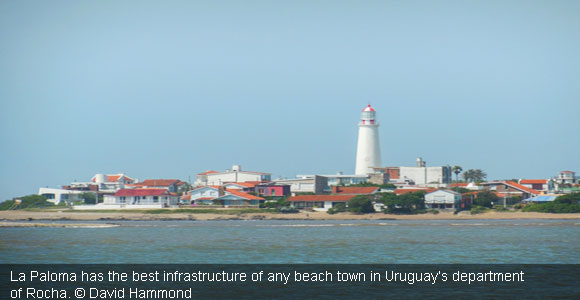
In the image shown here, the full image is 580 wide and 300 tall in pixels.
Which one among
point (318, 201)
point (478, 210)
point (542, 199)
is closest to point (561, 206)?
point (542, 199)

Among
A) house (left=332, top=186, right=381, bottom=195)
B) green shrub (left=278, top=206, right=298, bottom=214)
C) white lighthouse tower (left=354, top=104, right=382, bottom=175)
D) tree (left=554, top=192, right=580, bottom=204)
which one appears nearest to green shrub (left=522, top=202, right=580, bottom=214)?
tree (left=554, top=192, right=580, bottom=204)

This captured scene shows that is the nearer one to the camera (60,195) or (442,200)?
(442,200)

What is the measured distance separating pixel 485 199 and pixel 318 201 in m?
20.3

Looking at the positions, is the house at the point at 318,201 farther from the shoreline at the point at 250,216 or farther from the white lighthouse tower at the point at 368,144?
the white lighthouse tower at the point at 368,144

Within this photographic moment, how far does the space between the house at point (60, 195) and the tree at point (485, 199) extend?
187ft

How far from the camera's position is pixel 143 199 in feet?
301

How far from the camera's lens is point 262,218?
264 feet

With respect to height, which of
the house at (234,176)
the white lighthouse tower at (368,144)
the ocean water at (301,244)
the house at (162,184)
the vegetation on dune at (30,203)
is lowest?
the ocean water at (301,244)

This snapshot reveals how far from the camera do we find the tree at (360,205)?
80750mm

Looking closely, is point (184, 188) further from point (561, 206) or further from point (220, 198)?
point (561, 206)

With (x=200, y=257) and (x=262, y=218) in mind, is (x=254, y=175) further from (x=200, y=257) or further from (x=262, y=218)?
(x=200, y=257)

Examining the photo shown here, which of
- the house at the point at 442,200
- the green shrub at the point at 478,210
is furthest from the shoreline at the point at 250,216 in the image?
the house at the point at 442,200

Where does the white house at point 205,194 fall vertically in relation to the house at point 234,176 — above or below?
below
